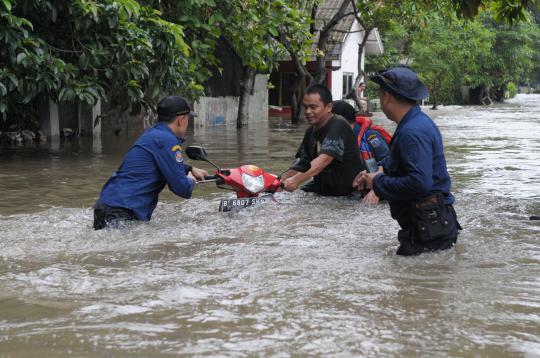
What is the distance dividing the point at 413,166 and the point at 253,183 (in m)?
2.60

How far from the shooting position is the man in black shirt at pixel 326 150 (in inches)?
310

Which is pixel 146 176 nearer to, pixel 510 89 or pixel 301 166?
pixel 301 166

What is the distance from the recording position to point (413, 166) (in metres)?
5.05

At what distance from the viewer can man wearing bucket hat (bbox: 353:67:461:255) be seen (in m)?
5.08

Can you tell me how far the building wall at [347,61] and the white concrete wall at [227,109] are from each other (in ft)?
23.4

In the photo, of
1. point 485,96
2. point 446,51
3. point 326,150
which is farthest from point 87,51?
point 485,96

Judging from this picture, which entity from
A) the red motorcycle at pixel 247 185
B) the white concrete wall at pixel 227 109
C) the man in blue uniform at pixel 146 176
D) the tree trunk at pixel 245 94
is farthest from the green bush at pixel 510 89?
the man in blue uniform at pixel 146 176

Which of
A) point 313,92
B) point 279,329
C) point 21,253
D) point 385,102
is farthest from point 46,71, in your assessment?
point 279,329

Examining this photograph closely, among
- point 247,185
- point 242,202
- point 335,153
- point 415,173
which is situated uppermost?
point 415,173

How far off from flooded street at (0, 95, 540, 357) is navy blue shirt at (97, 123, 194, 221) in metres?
0.24

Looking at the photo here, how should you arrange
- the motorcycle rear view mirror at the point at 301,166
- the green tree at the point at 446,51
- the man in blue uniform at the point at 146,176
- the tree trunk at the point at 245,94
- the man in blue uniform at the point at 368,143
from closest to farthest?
the man in blue uniform at the point at 146,176, the motorcycle rear view mirror at the point at 301,166, the man in blue uniform at the point at 368,143, the tree trunk at the point at 245,94, the green tree at the point at 446,51

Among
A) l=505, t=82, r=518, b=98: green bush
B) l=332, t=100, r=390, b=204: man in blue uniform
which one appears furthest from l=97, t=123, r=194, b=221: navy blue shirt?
l=505, t=82, r=518, b=98: green bush

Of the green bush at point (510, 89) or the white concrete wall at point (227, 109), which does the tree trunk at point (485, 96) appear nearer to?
the green bush at point (510, 89)

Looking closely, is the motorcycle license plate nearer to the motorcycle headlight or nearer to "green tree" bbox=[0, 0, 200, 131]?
the motorcycle headlight
